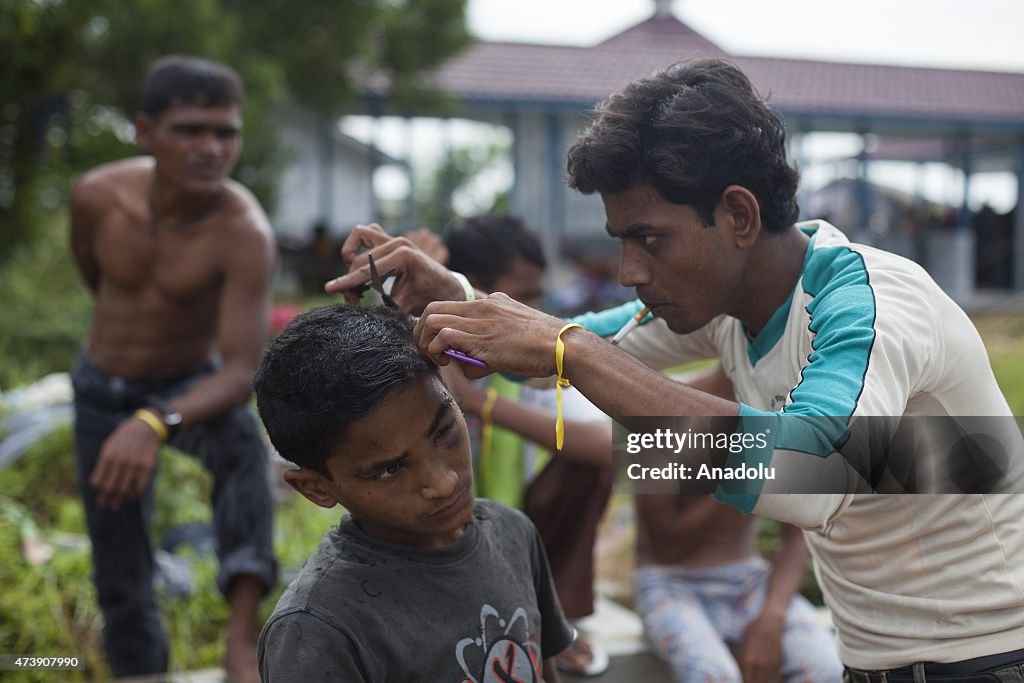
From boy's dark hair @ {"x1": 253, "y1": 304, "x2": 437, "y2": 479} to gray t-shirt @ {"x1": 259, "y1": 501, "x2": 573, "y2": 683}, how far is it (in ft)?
0.60

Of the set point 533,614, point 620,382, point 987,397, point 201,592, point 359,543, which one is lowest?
point 201,592

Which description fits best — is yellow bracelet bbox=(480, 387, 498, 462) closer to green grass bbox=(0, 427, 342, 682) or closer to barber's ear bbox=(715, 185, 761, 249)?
green grass bbox=(0, 427, 342, 682)

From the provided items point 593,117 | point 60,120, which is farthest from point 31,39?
point 593,117

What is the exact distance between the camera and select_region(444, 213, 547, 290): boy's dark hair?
3330 mm

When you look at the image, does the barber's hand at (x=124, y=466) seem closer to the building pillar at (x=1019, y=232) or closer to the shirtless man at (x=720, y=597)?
the shirtless man at (x=720, y=597)

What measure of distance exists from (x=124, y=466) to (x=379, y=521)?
5.04 ft

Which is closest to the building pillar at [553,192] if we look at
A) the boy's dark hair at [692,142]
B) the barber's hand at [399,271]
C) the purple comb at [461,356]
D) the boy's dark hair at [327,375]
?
the barber's hand at [399,271]

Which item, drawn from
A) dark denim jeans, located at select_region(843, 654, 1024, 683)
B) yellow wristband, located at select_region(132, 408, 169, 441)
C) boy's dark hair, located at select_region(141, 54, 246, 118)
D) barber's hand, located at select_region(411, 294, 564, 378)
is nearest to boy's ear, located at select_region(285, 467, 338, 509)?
barber's hand, located at select_region(411, 294, 564, 378)

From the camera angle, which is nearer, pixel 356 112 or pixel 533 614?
pixel 533 614

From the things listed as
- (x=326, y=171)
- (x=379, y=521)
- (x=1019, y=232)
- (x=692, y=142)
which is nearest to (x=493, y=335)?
(x=379, y=521)

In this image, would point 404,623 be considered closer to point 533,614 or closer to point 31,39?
point 533,614

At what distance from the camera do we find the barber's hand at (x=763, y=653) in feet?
9.47

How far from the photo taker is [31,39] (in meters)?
6.81

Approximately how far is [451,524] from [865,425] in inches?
28.7
